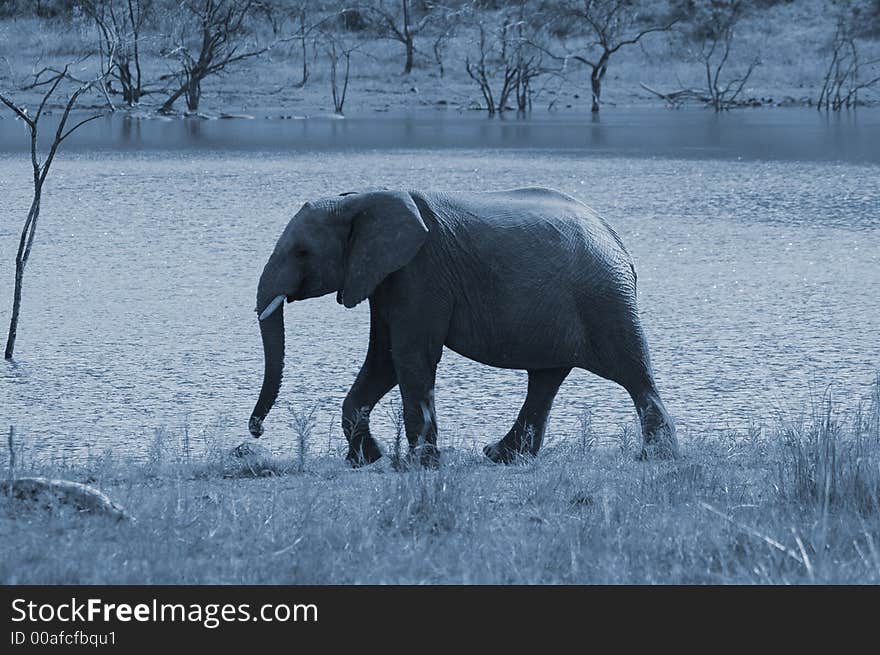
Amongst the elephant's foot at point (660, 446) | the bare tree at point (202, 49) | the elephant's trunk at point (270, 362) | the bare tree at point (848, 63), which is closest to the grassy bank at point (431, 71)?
the bare tree at point (848, 63)

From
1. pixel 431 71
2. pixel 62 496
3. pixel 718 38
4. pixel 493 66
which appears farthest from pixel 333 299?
pixel 718 38

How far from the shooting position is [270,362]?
677 centimetres

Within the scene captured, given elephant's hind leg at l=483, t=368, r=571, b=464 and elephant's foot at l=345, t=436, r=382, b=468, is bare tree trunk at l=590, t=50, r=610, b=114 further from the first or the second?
elephant's foot at l=345, t=436, r=382, b=468

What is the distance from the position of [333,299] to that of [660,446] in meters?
5.98

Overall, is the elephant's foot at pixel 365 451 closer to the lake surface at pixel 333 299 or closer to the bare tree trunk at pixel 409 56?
the lake surface at pixel 333 299

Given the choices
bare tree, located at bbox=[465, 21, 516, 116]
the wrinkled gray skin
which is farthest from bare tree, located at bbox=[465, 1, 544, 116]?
the wrinkled gray skin

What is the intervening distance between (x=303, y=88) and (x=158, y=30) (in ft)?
27.5

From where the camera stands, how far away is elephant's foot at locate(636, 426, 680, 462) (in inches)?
261

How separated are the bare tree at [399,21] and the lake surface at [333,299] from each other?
98.1ft

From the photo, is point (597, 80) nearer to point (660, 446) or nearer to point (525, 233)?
point (525, 233)

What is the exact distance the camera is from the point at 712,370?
9.70m
